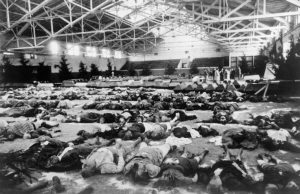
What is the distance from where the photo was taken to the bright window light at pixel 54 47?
2352cm

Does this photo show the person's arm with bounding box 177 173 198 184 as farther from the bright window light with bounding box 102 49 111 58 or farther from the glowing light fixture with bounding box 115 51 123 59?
the glowing light fixture with bounding box 115 51 123 59

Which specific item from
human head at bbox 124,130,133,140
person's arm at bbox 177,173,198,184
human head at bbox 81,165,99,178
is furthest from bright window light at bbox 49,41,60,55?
person's arm at bbox 177,173,198,184

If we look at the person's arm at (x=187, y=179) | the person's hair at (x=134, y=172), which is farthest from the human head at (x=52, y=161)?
the person's arm at (x=187, y=179)

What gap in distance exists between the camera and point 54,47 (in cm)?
2375

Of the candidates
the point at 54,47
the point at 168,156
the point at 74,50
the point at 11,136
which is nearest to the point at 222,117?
the point at 168,156

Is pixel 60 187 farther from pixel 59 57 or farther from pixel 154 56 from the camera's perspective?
pixel 154 56

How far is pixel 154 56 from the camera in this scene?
35.7 metres

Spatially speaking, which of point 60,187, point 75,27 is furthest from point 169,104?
point 75,27

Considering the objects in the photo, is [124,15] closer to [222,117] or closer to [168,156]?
[222,117]

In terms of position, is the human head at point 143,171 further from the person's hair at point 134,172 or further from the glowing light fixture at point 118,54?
the glowing light fixture at point 118,54

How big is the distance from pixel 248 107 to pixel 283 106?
1195 mm

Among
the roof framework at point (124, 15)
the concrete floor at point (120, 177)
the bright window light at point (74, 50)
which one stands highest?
the roof framework at point (124, 15)

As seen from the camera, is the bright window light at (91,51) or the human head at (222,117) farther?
the bright window light at (91,51)

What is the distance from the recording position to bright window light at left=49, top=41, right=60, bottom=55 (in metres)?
23.5
